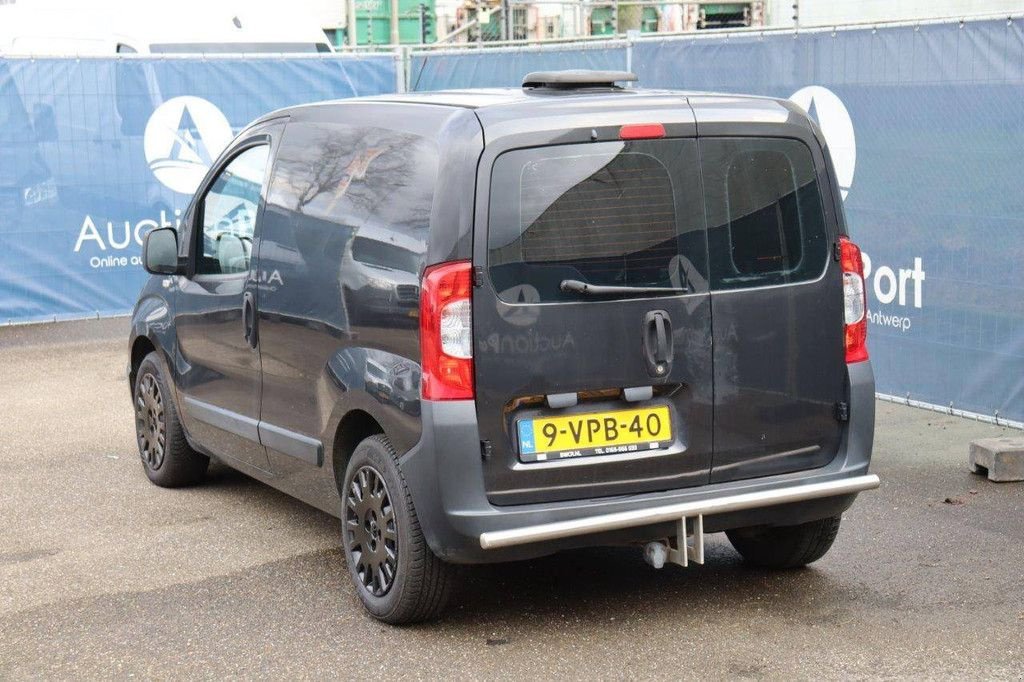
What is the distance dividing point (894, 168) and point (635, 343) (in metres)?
4.60

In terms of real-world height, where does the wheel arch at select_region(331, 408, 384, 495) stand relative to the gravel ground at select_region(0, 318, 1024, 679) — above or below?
above

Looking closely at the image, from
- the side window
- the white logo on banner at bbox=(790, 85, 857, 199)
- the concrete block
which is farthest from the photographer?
the white logo on banner at bbox=(790, 85, 857, 199)

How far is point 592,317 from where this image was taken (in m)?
4.95

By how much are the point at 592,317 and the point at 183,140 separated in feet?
32.1

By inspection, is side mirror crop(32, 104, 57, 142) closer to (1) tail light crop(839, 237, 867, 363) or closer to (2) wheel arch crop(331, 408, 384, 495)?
(2) wheel arch crop(331, 408, 384, 495)

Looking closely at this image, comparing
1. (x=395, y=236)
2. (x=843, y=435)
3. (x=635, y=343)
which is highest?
(x=395, y=236)

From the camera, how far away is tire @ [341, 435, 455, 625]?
5.08 m

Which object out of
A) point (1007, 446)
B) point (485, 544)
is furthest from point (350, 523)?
point (1007, 446)

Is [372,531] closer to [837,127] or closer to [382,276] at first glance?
[382,276]

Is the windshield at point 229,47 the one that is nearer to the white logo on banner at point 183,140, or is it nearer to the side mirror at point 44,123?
the white logo on banner at point 183,140

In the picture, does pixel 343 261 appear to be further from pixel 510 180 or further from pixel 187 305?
pixel 187 305

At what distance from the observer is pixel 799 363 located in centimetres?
525

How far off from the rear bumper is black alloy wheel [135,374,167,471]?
9.07 ft

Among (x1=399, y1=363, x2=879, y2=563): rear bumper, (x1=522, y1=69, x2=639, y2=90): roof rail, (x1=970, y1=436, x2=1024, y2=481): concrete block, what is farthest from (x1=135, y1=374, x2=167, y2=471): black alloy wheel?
(x1=970, y1=436, x2=1024, y2=481): concrete block
